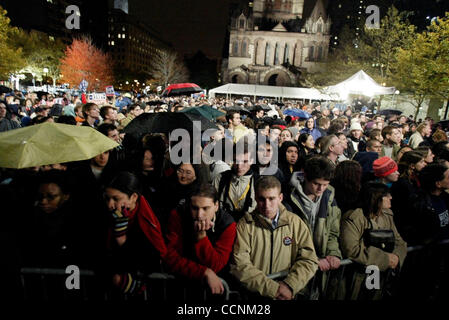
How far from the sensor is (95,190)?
11.4 feet

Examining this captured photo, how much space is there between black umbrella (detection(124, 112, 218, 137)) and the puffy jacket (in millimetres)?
3420

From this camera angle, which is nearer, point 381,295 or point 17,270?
point 17,270

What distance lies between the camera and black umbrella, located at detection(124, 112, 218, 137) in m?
5.86

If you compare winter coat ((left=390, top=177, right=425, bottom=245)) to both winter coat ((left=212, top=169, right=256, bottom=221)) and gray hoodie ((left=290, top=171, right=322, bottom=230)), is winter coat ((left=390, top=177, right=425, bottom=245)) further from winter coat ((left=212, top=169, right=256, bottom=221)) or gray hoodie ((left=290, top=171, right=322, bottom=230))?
winter coat ((left=212, top=169, right=256, bottom=221))

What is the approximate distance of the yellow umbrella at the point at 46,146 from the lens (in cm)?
310

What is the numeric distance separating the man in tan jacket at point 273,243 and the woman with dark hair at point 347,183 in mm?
1170

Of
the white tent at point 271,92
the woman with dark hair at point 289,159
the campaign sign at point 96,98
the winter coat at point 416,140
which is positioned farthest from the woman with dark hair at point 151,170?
the white tent at point 271,92

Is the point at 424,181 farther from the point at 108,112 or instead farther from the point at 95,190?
the point at 108,112

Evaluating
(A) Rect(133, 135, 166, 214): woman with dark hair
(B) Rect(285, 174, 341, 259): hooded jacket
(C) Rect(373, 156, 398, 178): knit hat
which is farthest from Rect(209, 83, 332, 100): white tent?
(B) Rect(285, 174, 341, 259): hooded jacket

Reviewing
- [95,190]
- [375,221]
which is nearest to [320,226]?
[375,221]

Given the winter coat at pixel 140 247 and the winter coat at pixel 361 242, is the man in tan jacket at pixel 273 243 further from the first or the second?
the winter coat at pixel 140 247

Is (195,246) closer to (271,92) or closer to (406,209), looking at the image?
(406,209)

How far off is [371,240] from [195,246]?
183cm
